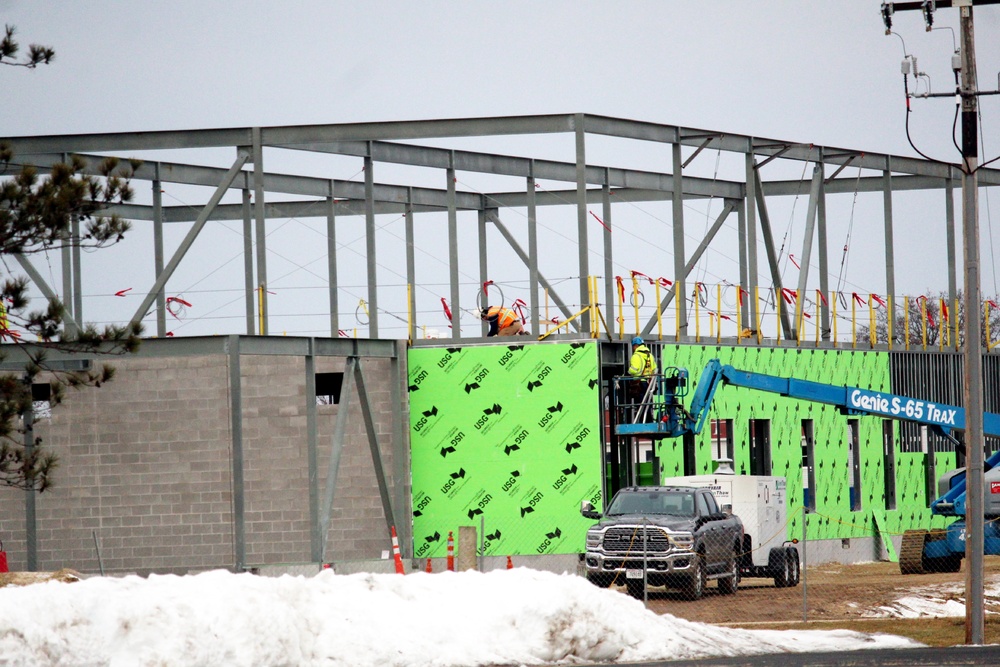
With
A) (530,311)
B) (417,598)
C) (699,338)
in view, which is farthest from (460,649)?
(699,338)

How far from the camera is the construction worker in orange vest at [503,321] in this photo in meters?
31.2

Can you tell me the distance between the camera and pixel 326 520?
1108 inches

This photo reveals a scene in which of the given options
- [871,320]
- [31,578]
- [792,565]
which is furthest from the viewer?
[871,320]

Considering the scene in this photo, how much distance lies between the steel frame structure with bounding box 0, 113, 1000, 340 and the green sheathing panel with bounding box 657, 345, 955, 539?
3.36ft

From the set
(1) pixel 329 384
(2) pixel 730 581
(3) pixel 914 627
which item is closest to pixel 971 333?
(3) pixel 914 627

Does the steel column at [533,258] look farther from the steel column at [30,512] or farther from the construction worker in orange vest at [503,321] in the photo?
the steel column at [30,512]

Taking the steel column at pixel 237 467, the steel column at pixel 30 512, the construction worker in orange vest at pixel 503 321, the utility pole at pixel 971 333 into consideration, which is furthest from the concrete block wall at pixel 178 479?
the utility pole at pixel 971 333

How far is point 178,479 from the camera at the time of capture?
29000 millimetres

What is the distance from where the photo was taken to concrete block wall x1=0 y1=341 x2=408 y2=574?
29.0m

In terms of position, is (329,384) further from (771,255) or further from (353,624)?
(353,624)

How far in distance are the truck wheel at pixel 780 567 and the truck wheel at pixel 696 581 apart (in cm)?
347

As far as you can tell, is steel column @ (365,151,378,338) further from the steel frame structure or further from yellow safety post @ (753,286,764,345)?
yellow safety post @ (753,286,764,345)

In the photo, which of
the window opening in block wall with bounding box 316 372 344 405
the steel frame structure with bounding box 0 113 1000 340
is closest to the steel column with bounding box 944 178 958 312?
the steel frame structure with bounding box 0 113 1000 340

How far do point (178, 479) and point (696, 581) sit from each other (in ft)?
33.4
